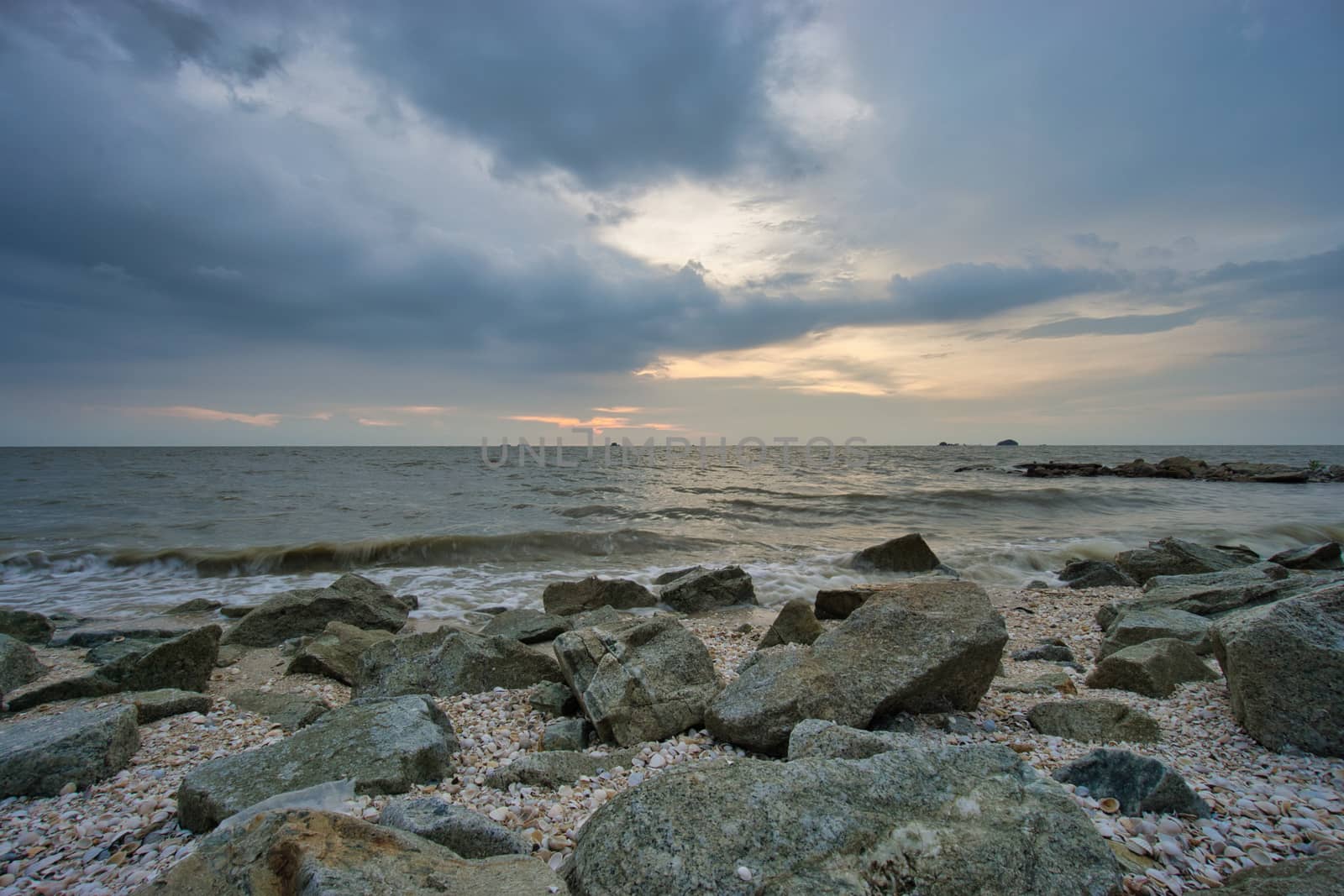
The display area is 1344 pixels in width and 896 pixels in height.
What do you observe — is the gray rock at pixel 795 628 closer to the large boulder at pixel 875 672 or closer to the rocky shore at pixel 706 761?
the rocky shore at pixel 706 761

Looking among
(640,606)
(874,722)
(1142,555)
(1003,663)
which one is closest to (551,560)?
(640,606)

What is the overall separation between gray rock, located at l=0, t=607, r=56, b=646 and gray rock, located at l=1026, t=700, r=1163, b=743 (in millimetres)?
→ 10830

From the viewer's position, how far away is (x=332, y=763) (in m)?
3.27

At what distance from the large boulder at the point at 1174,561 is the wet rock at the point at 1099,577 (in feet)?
0.80

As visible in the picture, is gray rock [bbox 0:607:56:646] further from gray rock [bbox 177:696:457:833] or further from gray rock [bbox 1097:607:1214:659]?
gray rock [bbox 1097:607:1214:659]

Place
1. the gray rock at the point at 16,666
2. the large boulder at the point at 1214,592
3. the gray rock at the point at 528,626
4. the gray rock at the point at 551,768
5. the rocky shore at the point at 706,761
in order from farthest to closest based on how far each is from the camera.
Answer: the gray rock at the point at 528,626 < the large boulder at the point at 1214,592 < the gray rock at the point at 16,666 < the gray rock at the point at 551,768 < the rocky shore at the point at 706,761

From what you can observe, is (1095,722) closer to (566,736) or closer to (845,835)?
(845,835)

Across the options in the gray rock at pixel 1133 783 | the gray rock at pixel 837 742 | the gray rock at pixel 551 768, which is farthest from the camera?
the gray rock at pixel 551 768

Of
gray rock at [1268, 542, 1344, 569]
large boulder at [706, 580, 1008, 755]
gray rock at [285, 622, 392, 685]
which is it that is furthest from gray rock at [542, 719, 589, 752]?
gray rock at [1268, 542, 1344, 569]

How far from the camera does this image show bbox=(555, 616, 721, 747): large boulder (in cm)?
400

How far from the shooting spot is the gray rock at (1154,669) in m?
4.57

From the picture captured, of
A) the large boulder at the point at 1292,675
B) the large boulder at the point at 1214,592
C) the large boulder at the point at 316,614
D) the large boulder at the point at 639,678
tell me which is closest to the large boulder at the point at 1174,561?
the large boulder at the point at 1214,592

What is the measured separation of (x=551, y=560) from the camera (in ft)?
45.0

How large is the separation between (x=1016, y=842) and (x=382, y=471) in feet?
148
